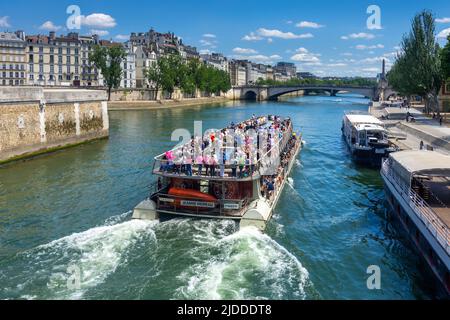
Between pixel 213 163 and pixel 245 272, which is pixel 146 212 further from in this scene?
pixel 245 272

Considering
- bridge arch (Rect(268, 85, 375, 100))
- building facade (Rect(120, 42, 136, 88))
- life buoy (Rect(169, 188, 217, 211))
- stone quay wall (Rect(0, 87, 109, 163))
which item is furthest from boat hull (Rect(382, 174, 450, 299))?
bridge arch (Rect(268, 85, 375, 100))

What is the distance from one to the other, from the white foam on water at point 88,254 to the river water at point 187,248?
0.04 meters

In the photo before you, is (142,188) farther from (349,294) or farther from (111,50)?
(111,50)

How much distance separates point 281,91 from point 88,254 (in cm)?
14842

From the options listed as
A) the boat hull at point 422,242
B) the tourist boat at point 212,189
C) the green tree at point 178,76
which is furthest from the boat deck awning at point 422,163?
the green tree at point 178,76

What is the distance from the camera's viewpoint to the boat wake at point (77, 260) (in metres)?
13.5

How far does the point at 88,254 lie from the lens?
1589 centimetres

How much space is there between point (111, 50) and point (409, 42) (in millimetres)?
56631

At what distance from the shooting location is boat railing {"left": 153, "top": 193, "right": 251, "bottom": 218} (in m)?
19.0

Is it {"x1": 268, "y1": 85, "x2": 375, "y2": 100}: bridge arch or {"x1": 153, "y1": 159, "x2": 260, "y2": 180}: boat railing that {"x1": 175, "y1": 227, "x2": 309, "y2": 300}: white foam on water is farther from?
{"x1": 268, "y1": 85, "x2": 375, "y2": 100}: bridge arch

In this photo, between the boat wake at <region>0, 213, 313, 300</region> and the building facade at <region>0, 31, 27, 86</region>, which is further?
the building facade at <region>0, 31, 27, 86</region>

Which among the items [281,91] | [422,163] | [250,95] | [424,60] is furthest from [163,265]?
[250,95]

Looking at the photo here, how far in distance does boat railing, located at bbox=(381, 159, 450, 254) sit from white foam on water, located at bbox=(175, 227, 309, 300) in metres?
4.55
